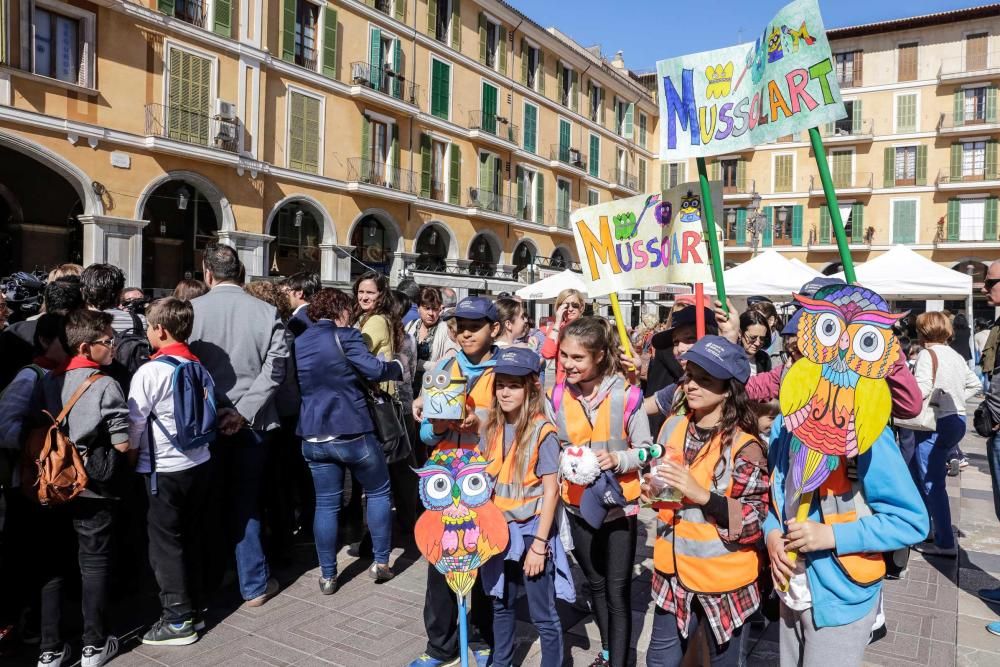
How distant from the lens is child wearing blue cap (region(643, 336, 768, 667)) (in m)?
2.49

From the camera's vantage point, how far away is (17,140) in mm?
13812

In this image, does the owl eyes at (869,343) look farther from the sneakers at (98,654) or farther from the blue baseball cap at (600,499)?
the sneakers at (98,654)

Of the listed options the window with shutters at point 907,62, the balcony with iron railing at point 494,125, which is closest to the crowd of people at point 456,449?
the balcony with iron railing at point 494,125

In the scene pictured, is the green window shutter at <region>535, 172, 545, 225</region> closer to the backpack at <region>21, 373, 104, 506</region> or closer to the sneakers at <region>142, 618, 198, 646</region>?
the sneakers at <region>142, 618, 198, 646</region>

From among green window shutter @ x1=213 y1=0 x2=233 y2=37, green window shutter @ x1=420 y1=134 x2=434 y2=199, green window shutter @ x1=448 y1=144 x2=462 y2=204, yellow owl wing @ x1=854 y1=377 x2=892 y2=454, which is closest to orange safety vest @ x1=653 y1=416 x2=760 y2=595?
yellow owl wing @ x1=854 y1=377 x2=892 y2=454

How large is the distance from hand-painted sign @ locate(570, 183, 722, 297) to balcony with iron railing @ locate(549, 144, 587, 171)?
2652 cm

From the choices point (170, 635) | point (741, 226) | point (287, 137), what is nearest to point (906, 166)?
point (741, 226)

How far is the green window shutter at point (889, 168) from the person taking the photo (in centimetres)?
3538

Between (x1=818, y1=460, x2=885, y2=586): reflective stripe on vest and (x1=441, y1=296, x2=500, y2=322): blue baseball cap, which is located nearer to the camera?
(x1=818, y1=460, x2=885, y2=586): reflective stripe on vest

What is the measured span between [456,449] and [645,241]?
1990mm

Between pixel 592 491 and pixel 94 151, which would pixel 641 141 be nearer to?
pixel 94 151

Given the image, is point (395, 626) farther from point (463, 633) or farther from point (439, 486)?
point (439, 486)

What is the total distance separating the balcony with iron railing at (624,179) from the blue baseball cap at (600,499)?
108ft

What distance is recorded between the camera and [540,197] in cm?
2988
